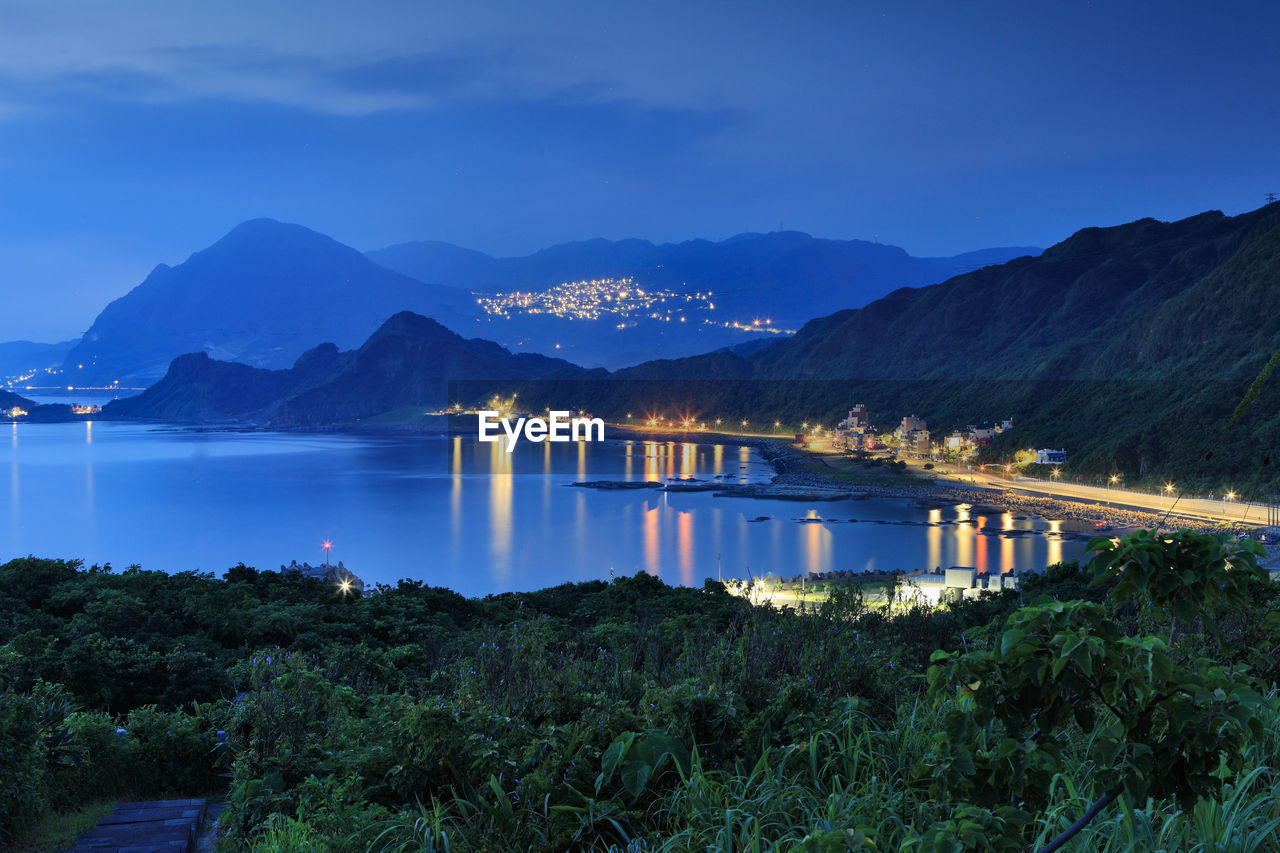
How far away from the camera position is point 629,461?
7131cm

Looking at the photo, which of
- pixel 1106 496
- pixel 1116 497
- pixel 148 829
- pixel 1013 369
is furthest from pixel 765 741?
pixel 1013 369

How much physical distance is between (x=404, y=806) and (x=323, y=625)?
6315mm

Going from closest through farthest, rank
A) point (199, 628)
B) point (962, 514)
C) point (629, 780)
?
1. point (629, 780)
2. point (199, 628)
3. point (962, 514)

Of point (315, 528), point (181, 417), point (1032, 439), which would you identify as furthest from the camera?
point (181, 417)

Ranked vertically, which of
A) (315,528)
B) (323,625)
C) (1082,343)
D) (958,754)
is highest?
(1082,343)

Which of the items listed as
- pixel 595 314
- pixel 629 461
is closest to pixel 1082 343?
pixel 629 461

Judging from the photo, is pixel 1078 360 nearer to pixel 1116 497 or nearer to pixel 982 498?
pixel 982 498

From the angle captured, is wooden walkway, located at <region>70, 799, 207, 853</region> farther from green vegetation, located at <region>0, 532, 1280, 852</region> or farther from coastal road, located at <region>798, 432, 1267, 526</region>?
coastal road, located at <region>798, 432, 1267, 526</region>

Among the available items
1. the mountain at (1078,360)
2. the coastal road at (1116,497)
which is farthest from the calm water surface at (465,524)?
the mountain at (1078,360)

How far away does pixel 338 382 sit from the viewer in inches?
4938

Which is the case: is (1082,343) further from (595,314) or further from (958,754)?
(595,314)

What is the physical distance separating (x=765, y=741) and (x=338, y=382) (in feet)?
431

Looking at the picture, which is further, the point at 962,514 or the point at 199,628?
the point at 962,514

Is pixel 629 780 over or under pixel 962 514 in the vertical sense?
over
